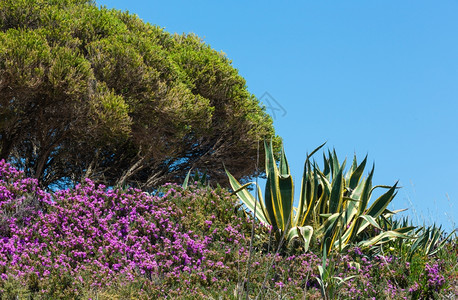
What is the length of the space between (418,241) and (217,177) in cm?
1064

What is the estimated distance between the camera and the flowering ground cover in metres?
6.14

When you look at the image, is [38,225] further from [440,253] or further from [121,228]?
[440,253]

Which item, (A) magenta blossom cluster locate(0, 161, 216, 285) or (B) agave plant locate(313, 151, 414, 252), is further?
(B) agave plant locate(313, 151, 414, 252)

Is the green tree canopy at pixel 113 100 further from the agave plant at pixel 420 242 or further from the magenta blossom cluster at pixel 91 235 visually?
the agave plant at pixel 420 242

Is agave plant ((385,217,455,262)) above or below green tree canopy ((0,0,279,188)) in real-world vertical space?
below

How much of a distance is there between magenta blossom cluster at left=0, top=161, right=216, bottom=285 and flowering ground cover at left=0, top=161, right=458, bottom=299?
0.02 m

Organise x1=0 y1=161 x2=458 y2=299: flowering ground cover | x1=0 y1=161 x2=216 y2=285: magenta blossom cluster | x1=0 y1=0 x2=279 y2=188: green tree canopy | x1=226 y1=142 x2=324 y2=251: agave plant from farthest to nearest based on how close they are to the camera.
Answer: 1. x1=0 y1=0 x2=279 y2=188: green tree canopy
2. x1=226 y1=142 x2=324 y2=251: agave plant
3. x1=0 y1=161 x2=216 y2=285: magenta blossom cluster
4. x1=0 y1=161 x2=458 y2=299: flowering ground cover

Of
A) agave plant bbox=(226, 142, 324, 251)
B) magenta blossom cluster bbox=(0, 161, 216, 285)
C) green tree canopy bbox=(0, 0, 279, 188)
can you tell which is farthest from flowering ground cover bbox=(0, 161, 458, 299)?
green tree canopy bbox=(0, 0, 279, 188)

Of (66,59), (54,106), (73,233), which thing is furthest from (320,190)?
(54,106)

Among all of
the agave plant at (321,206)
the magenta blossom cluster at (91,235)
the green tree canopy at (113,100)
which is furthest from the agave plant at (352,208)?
the green tree canopy at (113,100)

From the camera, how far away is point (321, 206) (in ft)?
25.1

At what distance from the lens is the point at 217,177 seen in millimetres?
17562

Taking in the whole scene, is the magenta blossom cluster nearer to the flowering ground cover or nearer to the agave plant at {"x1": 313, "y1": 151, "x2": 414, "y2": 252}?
the flowering ground cover

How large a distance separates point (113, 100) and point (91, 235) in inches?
195
